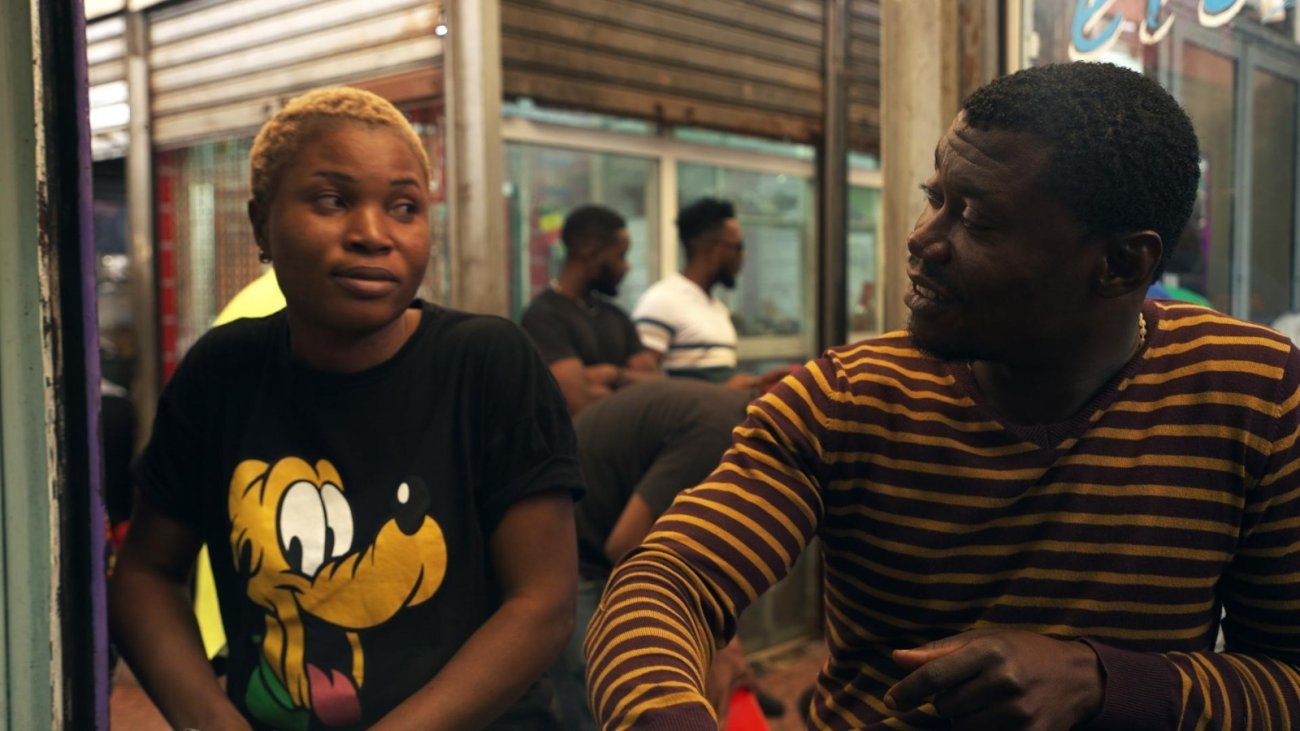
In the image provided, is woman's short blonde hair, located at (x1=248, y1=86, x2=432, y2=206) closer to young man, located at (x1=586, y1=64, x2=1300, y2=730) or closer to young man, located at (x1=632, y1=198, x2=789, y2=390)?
young man, located at (x1=586, y1=64, x2=1300, y2=730)

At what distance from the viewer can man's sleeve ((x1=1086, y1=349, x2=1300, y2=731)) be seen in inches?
51.7

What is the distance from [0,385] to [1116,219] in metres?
1.32

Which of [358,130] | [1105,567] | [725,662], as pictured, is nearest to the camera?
[1105,567]

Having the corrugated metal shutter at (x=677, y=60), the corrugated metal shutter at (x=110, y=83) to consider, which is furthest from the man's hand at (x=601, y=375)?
the corrugated metal shutter at (x=110, y=83)

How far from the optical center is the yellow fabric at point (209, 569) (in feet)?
7.45

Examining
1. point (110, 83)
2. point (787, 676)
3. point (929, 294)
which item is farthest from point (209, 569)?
point (110, 83)

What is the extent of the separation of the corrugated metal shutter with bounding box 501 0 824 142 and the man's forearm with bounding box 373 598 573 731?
3.71 meters

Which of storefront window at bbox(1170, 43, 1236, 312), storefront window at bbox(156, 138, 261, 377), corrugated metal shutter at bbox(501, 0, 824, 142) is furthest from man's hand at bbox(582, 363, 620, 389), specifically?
storefront window at bbox(1170, 43, 1236, 312)

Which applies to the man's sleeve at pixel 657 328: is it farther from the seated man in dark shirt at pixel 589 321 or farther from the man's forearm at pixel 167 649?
the man's forearm at pixel 167 649

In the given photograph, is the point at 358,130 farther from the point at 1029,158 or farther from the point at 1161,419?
the point at 1161,419

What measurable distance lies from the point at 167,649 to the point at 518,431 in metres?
0.61

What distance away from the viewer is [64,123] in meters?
1.51

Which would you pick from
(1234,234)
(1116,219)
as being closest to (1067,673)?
(1116,219)

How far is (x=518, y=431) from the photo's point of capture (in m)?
1.72
